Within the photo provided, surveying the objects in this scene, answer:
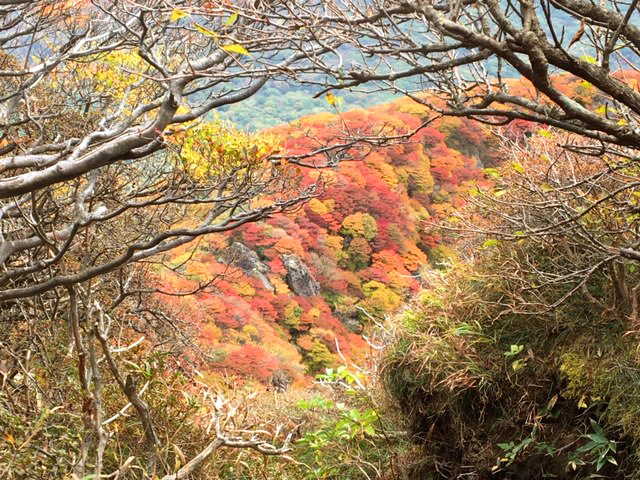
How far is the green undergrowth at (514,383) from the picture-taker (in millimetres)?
3422

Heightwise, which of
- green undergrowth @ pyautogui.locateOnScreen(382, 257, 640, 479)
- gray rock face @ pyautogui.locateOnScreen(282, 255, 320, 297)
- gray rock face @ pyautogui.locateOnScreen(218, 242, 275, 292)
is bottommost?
green undergrowth @ pyautogui.locateOnScreen(382, 257, 640, 479)

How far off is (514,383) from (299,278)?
1462cm

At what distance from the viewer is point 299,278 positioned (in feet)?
60.2

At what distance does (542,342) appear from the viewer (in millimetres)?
3902

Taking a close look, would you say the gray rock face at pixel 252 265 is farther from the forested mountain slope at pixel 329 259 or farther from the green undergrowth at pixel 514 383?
the green undergrowth at pixel 514 383

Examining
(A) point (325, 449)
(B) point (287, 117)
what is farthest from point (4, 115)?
(B) point (287, 117)

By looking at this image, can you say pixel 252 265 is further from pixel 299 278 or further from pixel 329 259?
pixel 329 259

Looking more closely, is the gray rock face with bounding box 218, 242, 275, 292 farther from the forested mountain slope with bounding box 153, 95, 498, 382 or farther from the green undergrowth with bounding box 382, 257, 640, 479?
the green undergrowth with bounding box 382, 257, 640, 479

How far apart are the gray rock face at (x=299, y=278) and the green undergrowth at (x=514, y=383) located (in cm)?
1368

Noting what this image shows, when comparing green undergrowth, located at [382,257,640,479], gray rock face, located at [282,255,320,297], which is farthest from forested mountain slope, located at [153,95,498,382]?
green undergrowth, located at [382,257,640,479]

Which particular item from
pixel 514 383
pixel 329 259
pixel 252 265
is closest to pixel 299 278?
pixel 329 259

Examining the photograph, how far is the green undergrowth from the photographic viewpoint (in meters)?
3.42

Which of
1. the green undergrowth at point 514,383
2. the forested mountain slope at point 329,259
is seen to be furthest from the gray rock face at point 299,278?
the green undergrowth at point 514,383

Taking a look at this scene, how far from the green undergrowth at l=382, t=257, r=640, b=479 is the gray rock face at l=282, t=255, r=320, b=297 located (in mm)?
13678
